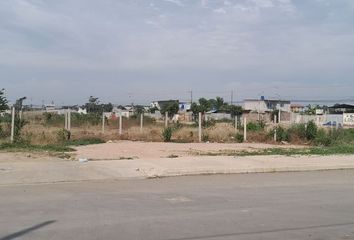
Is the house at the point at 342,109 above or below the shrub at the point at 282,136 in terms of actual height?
above

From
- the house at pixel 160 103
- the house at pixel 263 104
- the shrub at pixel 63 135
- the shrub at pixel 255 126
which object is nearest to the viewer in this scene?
the shrub at pixel 63 135

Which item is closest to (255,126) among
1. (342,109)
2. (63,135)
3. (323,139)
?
(323,139)

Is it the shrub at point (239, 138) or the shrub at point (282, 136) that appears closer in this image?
the shrub at point (239, 138)

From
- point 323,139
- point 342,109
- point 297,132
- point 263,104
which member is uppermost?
point 263,104

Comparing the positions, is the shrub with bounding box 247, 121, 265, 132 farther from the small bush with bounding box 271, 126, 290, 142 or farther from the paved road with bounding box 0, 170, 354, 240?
the paved road with bounding box 0, 170, 354, 240

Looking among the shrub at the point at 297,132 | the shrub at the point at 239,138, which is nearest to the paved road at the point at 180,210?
the shrub at the point at 239,138

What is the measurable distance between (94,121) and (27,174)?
35650 mm

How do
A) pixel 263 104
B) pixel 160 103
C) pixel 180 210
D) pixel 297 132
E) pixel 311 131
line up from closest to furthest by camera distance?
1. pixel 180 210
2. pixel 311 131
3. pixel 297 132
4. pixel 263 104
5. pixel 160 103

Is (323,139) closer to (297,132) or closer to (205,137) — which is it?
(297,132)

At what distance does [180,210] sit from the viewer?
9.27 meters

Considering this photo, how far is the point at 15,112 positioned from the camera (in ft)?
81.6

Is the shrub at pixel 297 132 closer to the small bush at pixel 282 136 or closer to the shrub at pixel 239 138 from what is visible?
the small bush at pixel 282 136

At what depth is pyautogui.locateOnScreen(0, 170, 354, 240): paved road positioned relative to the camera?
7.47 meters

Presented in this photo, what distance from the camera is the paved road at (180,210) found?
7.47 m
